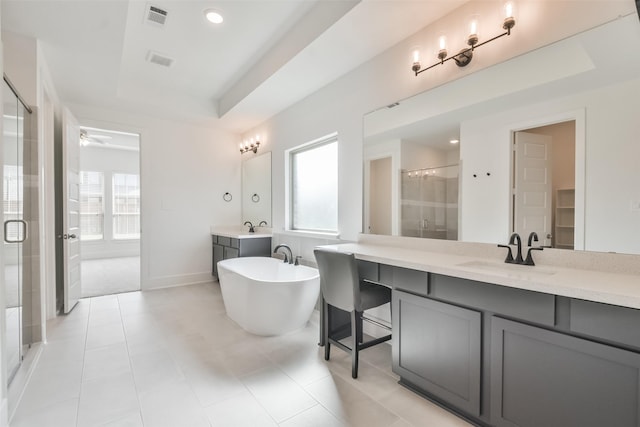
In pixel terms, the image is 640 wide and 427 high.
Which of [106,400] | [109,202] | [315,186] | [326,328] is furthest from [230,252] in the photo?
[109,202]

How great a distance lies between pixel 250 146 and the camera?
4840 mm

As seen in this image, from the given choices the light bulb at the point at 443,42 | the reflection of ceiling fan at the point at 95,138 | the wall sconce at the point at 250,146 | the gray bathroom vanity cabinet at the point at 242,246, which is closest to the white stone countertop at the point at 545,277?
the light bulb at the point at 443,42

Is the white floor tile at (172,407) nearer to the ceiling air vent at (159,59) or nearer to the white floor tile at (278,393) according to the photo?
the white floor tile at (278,393)

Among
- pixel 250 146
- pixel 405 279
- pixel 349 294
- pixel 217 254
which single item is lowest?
pixel 217 254

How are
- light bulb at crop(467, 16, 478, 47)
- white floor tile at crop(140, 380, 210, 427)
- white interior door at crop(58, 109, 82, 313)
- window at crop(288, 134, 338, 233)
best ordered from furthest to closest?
window at crop(288, 134, 338, 233) < white interior door at crop(58, 109, 82, 313) < light bulb at crop(467, 16, 478, 47) < white floor tile at crop(140, 380, 210, 427)

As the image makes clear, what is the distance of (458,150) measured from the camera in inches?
84.0

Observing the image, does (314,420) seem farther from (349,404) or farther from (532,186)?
(532,186)

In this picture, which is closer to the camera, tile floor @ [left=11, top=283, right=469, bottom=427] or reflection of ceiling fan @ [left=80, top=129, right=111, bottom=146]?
tile floor @ [left=11, top=283, right=469, bottom=427]

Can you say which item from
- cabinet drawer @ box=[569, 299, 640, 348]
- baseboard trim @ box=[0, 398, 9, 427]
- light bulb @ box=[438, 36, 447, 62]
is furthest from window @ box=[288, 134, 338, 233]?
baseboard trim @ box=[0, 398, 9, 427]

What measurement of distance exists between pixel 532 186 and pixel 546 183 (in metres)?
0.08

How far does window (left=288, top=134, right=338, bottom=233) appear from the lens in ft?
11.5

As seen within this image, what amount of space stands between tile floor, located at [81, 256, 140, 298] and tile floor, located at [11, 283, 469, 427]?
1410 mm

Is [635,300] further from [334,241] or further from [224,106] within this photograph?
[224,106]

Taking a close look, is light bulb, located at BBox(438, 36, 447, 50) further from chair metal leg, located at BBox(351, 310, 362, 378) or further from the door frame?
chair metal leg, located at BBox(351, 310, 362, 378)
